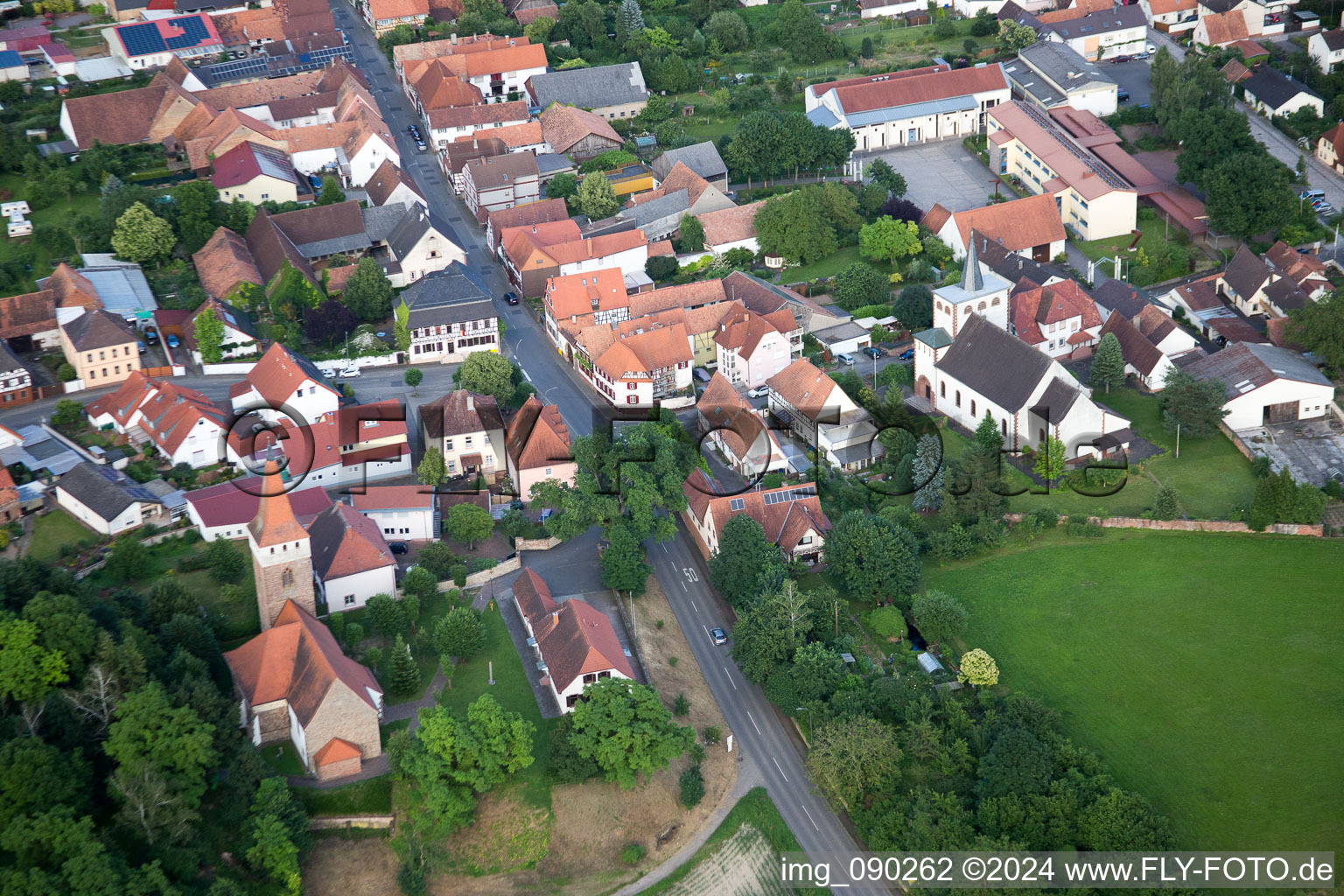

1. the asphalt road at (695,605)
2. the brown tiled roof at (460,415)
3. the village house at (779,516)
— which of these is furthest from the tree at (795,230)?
the village house at (779,516)

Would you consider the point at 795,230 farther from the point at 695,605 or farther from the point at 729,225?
the point at 695,605

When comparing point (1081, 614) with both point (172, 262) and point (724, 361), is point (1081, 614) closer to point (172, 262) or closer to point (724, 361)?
point (724, 361)

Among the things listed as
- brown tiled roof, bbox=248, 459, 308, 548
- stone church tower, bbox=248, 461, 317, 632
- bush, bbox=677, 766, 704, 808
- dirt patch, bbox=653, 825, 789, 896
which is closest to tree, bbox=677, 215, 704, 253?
stone church tower, bbox=248, 461, 317, 632

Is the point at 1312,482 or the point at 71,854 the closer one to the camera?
the point at 71,854

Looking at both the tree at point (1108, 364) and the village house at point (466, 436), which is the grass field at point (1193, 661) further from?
the village house at point (466, 436)

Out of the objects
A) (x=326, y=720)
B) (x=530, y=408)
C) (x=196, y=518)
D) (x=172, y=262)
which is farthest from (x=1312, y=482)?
(x=172, y=262)
